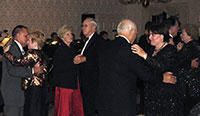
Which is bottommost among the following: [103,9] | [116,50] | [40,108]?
[40,108]

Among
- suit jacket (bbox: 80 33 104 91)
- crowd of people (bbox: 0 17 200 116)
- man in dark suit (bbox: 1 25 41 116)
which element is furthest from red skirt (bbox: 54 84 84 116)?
man in dark suit (bbox: 1 25 41 116)

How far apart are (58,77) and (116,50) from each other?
2302 mm

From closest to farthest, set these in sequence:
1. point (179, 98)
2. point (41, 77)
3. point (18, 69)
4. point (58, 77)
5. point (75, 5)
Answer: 1. point (179, 98)
2. point (18, 69)
3. point (41, 77)
4. point (58, 77)
5. point (75, 5)

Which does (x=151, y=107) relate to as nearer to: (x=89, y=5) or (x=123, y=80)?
(x=123, y=80)

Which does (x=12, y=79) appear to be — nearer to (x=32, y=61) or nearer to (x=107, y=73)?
(x=32, y=61)

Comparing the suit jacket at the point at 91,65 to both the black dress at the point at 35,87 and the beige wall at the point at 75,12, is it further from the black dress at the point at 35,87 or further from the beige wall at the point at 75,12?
the beige wall at the point at 75,12

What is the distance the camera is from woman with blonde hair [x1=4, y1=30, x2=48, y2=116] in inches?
180

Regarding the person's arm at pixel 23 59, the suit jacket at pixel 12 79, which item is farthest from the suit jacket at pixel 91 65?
the suit jacket at pixel 12 79

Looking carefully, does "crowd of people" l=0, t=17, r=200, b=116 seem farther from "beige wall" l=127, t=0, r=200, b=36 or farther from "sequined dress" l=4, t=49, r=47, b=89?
"beige wall" l=127, t=0, r=200, b=36

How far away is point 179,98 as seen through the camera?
13.2 ft

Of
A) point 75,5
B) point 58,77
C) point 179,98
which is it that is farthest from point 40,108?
point 75,5

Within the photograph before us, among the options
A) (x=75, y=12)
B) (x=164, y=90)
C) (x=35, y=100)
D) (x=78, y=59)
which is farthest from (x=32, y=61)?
(x=75, y=12)

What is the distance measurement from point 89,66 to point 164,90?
2.12 m

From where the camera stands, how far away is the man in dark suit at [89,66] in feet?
19.0
